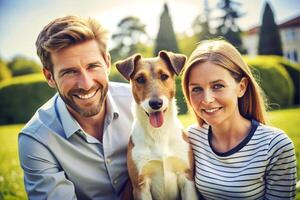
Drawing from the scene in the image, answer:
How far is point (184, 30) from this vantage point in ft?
17.3

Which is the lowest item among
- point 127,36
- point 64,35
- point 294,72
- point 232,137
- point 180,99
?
point 294,72

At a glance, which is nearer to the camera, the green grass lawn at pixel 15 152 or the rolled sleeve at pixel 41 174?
the rolled sleeve at pixel 41 174

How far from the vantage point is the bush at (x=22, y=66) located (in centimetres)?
689

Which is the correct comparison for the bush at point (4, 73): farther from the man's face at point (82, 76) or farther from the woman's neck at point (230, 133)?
the woman's neck at point (230, 133)

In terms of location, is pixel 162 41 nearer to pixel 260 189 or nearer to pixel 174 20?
pixel 174 20

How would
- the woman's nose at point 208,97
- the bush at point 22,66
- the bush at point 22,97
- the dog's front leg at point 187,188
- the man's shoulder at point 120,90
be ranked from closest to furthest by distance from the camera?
the woman's nose at point 208,97 → the dog's front leg at point 187,188 → the man's shoulder at point 120,90 → the bush at point 22,66 → the bush at point 22,97

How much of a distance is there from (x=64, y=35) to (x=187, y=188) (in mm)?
1378

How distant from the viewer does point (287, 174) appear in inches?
107

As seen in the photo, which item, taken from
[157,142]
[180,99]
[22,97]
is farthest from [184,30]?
[22,97]

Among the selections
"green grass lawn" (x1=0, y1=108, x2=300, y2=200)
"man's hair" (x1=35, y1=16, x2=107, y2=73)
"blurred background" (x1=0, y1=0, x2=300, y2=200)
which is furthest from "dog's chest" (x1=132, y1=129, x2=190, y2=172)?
"blurred background" (x1=0, y1=0, x2=300, y2=200)

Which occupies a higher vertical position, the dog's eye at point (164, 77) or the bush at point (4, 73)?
the dog's eye at point (164, 77)

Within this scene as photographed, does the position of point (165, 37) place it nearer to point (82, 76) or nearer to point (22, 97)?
point (82, 76)

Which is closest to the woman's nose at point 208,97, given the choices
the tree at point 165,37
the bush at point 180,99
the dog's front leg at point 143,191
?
the dog's front leg at point 143,191

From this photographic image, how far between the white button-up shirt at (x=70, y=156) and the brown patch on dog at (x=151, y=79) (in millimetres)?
440
